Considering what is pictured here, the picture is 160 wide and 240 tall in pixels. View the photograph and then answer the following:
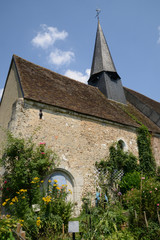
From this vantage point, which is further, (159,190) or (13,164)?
(13,164)

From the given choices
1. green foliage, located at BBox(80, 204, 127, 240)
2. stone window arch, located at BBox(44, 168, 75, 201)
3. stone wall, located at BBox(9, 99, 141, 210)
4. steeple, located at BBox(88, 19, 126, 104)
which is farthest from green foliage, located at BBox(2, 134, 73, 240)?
steeple, located at BBox(88, 19, 126, 104)

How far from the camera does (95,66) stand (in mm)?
15016

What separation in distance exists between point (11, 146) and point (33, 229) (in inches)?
107

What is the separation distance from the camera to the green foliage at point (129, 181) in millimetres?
8295

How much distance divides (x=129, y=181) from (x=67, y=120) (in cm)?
384

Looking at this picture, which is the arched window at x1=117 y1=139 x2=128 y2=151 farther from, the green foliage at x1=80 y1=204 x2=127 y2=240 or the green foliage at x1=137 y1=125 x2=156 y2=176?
the green foliage at x1=80 y1=204 x2=127 y2=240

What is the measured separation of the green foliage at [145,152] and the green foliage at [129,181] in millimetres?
1591

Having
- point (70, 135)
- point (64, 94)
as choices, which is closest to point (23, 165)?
point (70, 135)

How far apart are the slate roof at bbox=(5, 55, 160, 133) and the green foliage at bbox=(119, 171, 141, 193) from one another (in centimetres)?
280

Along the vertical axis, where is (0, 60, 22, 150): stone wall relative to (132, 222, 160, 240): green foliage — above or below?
above

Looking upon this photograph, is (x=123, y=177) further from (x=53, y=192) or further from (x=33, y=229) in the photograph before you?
(x=33, y=229)

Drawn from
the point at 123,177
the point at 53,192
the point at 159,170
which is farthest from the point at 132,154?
the point at 53,192

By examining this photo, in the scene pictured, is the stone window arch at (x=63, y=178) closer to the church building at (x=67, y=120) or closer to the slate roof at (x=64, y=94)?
the church building at (x=67, y=120)

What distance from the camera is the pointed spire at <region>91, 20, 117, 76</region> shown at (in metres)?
14.6
